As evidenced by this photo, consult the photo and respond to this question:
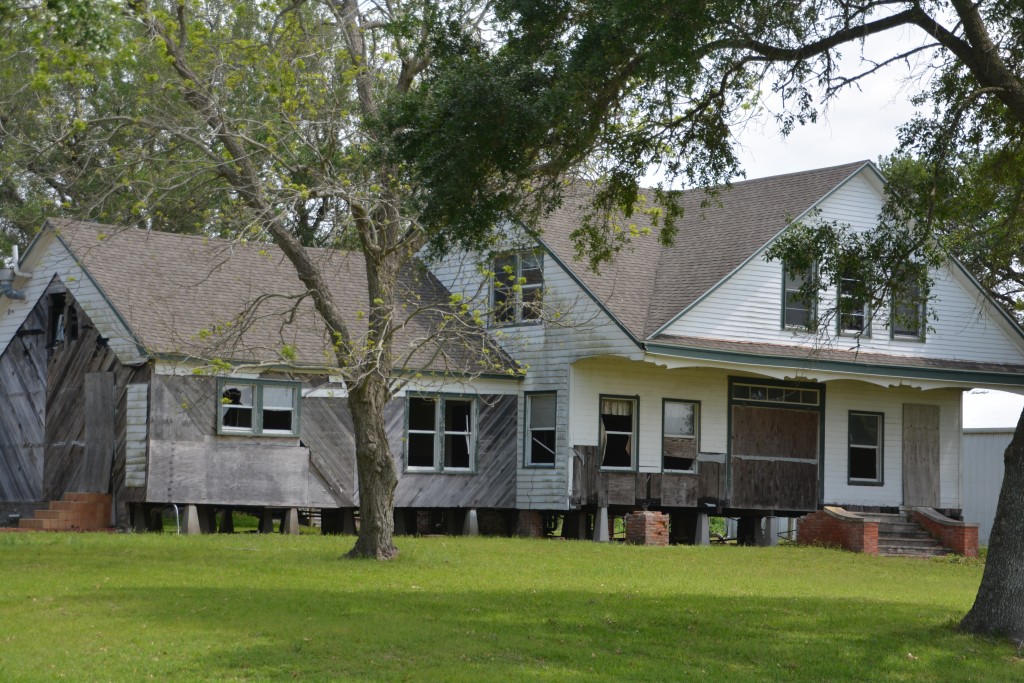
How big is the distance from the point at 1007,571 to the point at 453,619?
19.1 ft

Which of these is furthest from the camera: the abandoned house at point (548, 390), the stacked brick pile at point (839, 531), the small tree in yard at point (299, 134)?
the stacked brick pile at point (839, 531)

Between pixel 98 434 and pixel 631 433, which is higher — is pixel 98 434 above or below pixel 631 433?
below

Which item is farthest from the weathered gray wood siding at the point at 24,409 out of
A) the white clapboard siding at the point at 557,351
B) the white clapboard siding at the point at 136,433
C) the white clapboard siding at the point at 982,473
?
the white clapboard siding at the point at 982,473

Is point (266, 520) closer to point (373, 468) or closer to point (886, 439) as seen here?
point (373, 468)

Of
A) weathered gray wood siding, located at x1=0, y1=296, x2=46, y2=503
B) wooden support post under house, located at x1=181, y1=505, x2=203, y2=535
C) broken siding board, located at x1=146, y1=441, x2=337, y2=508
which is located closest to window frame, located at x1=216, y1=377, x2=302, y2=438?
broken siding board, located at x1=146, y1=441, x2=337, y2=508

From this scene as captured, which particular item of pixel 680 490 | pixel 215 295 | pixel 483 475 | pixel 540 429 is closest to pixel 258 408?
pixel 215 295

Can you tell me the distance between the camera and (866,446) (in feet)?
102

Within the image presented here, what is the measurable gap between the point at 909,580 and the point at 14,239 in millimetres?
27940

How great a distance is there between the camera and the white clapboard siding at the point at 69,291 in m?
26.2

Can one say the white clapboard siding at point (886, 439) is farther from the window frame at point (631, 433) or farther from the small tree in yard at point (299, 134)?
the small tree in yard at point (299, 134)

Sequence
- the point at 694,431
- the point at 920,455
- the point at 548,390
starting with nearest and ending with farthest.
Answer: the point at 548,390 → the point at 694,431 → the point at 920,455

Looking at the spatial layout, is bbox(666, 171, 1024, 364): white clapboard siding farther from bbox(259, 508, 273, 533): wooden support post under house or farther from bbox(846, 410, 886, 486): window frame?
bbox(259, 508, 273, 533): wooden support post under house

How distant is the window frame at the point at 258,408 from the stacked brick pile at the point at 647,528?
6742 mm

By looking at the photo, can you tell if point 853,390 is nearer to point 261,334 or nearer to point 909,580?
point 909,580
